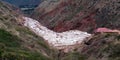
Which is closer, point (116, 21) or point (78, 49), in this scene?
point (78, 49)

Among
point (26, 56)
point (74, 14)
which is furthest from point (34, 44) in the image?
point (74, 14)

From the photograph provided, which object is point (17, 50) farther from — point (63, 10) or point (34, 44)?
point (63, 10)

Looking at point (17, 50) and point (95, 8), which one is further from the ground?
point (95, 8)

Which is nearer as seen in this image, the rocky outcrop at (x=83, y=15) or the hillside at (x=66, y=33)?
the hillside at (x=66, y=33)

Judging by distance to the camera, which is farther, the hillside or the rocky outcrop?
the rocky outcrop

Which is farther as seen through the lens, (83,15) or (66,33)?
(83,15)

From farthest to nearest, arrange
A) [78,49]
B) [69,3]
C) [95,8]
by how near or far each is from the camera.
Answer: [69,3] → [95,8] → [78,49]

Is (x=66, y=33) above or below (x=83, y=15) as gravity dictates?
below

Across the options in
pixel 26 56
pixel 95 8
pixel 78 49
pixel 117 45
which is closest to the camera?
pixel 26 56
